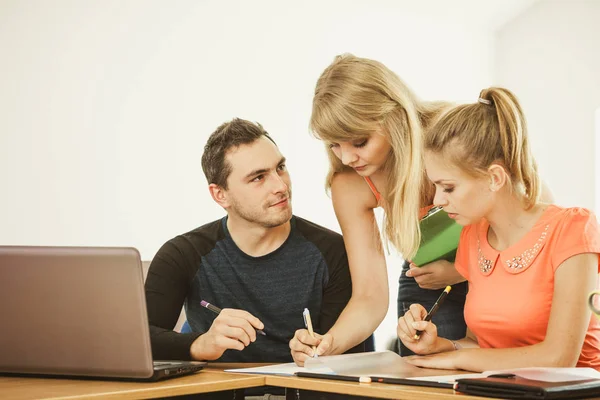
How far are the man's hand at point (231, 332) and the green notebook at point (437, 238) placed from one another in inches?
25.1

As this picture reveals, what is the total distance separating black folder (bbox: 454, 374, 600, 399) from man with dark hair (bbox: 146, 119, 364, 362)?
91 cm

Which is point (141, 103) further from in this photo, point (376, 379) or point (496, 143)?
point (376, 379)

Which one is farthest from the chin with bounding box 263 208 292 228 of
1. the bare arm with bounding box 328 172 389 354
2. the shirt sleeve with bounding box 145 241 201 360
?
the shirt sleeve with bounding box 145 241 201 360

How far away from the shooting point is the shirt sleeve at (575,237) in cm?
152

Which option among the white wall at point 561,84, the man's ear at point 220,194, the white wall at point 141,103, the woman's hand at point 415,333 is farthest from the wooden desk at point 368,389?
the white wall at point 561,84

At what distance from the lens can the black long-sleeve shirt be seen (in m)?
2.13

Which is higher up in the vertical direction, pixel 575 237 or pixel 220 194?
pixel 220 194

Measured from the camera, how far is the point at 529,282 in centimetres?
160

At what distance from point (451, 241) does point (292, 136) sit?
2319 mm

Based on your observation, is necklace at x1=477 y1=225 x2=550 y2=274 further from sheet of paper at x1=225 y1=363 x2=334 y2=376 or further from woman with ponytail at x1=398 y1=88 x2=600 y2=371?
sheet of paper at x1=225 y1=363 x2=334 y2=376

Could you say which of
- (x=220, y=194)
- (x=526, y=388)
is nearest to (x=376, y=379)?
(x=526, y=388)

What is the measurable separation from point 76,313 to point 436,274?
1014 millimetres

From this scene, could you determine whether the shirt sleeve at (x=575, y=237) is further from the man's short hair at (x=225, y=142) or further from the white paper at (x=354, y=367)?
the man's short hair at (x=225, y=142)

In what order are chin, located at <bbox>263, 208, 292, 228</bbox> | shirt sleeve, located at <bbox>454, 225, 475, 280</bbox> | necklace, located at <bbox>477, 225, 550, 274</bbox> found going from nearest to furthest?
necklace, located at <bbox>477, 225, 550, 274</bbox>, shirt sleeve, located at <bbox>454, 225, 475, 280</bbox>, chin, located at <bbox>263, 208, 292, 228</bbox>
